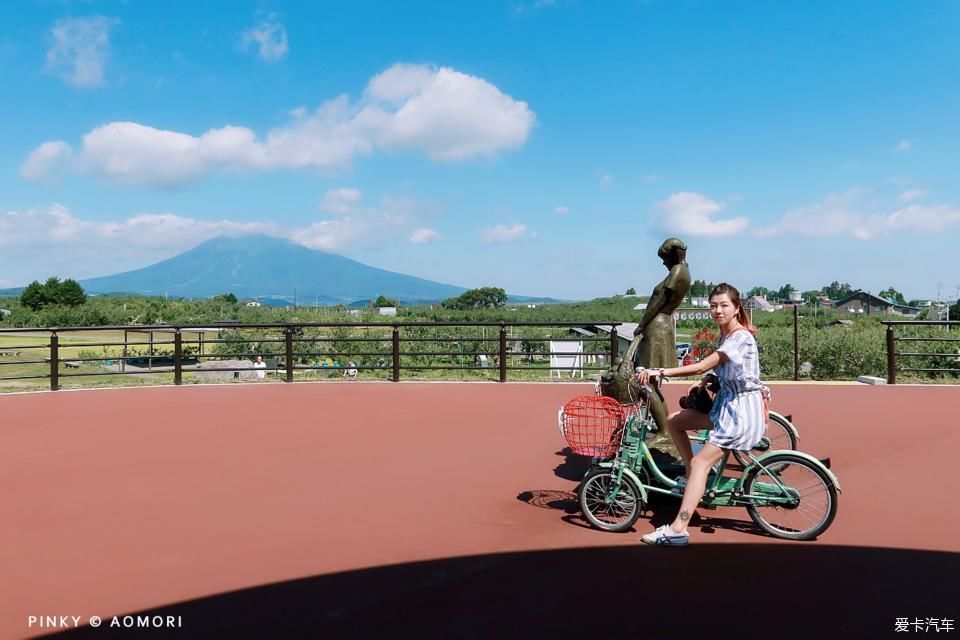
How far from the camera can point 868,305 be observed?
88125mm

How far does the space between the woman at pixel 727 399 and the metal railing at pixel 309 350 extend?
4.66 metres

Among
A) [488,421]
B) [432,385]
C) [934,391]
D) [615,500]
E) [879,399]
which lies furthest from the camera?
[432,385]

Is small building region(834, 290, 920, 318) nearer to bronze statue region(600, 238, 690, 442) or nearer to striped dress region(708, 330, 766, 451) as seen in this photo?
bronze statue region(600, 238, 690, 442)

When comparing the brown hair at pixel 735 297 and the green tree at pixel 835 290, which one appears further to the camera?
the green tree at pixel 835 290

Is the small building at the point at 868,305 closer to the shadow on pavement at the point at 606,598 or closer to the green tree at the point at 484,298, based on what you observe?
the green tree at the point at 484,298

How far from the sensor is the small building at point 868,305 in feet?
283

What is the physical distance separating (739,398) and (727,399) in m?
0.06

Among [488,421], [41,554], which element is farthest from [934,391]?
[41,554]

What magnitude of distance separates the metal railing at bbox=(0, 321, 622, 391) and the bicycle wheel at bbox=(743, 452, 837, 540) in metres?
4.78

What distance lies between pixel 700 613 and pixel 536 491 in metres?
1.89

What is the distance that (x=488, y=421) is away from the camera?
7.14 m

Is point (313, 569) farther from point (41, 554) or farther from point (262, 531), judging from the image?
point (41, 554)

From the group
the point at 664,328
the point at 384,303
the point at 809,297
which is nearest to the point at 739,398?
the point at 664,328

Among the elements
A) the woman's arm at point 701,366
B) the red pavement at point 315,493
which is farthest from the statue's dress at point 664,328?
the woman's arm at point 701,366
